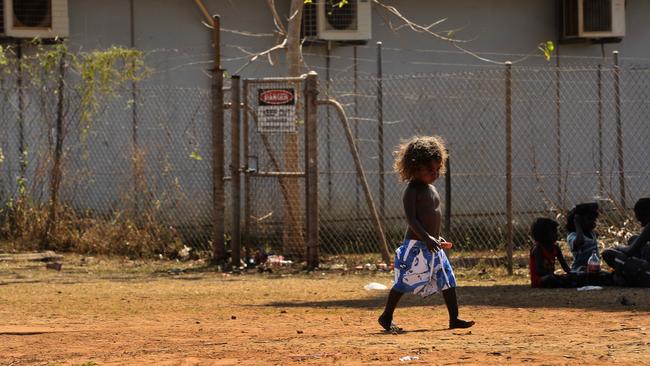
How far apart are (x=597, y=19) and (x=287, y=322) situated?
980cm

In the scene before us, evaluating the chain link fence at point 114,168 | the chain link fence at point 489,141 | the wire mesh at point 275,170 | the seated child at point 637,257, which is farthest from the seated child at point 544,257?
the chain link fence at point 114,168

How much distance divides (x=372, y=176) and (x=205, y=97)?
244 cm

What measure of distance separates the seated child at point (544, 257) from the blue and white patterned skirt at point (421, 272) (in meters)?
2.91

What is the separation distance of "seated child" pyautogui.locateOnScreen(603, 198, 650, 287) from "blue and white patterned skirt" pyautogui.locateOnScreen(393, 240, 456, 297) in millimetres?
3026

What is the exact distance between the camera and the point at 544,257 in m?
11.0

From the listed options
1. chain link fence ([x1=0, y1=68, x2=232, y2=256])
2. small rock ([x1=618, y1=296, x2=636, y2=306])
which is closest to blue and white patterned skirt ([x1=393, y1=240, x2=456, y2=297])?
small rock ([x1=618, y1=296, x2=636, y2=306])

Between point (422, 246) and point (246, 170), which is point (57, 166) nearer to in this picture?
point (246, 170)

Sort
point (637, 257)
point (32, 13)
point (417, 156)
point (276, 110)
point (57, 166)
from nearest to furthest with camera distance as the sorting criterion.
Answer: point (417, 156) → point (637, 257) → point (276, 110) → point (57, 166) → point (32, 13)

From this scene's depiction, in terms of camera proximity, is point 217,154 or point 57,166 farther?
point 57,166

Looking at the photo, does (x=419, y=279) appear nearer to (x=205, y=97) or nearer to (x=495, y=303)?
(x=495, y=303)

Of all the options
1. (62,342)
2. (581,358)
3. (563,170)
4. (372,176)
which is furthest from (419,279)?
(563,170)

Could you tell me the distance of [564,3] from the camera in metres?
17.4

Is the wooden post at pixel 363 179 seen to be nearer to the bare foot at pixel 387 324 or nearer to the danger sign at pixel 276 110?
the danger sign at pixel 276 110

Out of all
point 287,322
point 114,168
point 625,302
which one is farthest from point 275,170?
point 625,302
